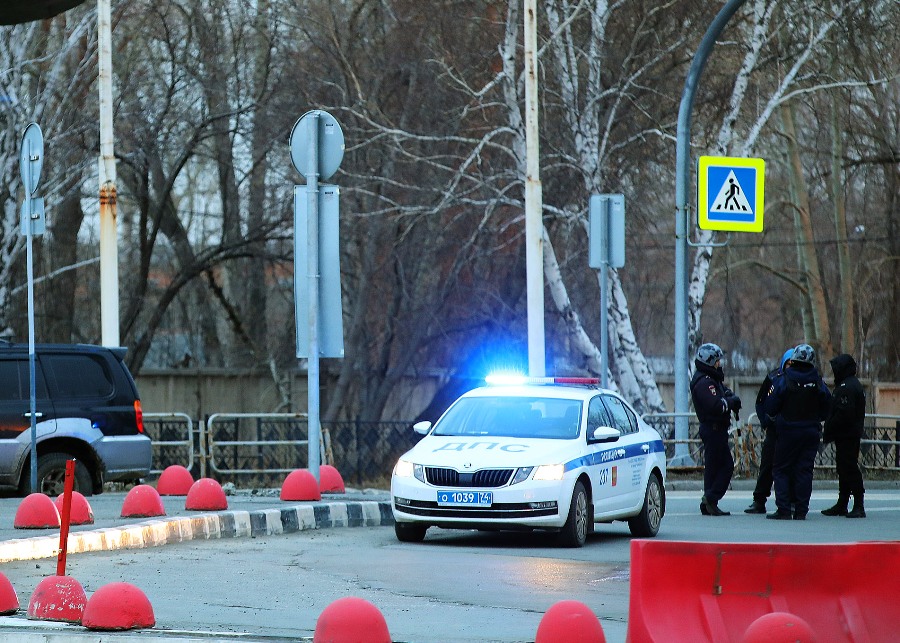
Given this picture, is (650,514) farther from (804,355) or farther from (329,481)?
(329,481)

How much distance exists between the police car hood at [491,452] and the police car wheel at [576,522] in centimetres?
33

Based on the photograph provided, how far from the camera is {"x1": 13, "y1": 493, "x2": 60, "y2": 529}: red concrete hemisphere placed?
12633 mm

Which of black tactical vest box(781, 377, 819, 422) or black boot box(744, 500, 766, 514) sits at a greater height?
black tactical vest box(781, 377, 819, 422)

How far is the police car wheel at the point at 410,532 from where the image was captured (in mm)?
13320

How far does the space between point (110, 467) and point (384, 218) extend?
12.4 metres

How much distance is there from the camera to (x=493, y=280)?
97.5 feet

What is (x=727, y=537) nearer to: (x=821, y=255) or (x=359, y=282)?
(x=359, y=282)

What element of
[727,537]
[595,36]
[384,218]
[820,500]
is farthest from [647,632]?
[384,218]

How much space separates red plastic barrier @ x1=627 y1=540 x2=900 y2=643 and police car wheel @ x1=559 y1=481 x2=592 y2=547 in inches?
233

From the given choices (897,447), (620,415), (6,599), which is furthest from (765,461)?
(6,599)

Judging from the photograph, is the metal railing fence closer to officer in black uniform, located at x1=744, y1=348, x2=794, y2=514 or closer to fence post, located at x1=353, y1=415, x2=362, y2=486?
fence post, located at x1=353, y1=415, x2=362, y2=486

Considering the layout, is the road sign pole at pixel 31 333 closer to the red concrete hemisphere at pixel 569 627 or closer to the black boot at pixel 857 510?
the black boot at pixel 857 510

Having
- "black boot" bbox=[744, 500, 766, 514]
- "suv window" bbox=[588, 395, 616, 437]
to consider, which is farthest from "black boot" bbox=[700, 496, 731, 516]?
"suv window" bbox=[588, 395, 616, 437]

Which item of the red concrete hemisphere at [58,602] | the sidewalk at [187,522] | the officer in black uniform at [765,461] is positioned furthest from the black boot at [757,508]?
the red concrete hemisphere at [58,602]
